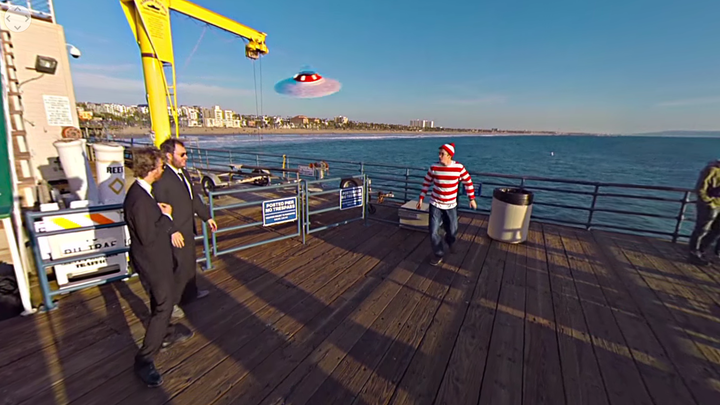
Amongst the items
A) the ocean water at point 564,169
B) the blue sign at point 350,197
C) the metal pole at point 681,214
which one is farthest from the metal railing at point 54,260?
the metal pole at point 681,214

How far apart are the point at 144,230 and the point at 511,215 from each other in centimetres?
571

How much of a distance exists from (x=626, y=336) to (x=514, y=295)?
3.68 feet

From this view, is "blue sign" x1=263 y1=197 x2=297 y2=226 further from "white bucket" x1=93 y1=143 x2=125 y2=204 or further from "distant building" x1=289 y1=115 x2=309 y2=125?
"distant building" x1=289 y1=115 x2=309 y2=125

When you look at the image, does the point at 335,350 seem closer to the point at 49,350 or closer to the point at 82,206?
the point at 49,350

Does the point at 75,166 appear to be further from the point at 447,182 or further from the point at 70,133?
the point at 447,182

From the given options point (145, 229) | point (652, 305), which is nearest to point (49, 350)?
point (145, 229)

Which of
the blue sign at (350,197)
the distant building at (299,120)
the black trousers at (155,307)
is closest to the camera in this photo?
the black trousers at (155,307)

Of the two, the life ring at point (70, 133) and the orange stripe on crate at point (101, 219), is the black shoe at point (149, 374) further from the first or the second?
the life ring at point (70, 133)

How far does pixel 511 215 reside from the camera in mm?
5480

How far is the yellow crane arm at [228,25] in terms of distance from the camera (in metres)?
8.72

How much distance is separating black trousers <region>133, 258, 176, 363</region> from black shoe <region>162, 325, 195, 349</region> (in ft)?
1.16

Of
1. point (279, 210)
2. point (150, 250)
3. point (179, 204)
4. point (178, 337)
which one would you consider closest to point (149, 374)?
point (178, 337)

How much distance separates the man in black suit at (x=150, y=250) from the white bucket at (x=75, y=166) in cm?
405

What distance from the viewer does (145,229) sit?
227 cm
